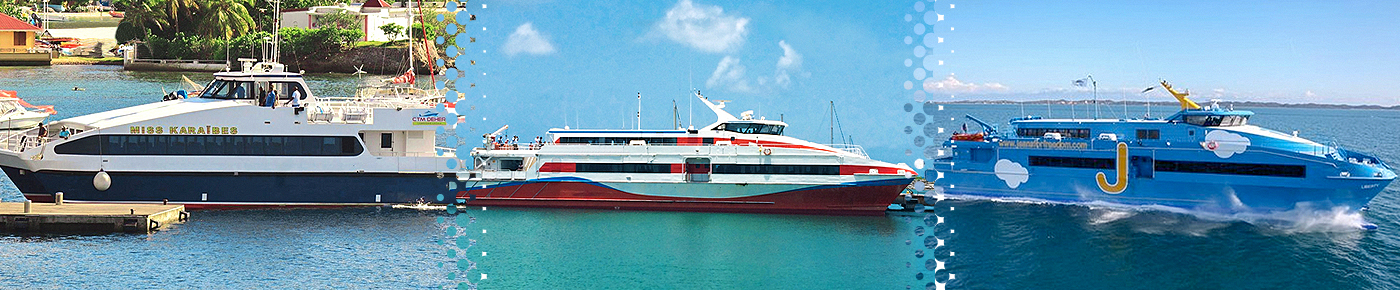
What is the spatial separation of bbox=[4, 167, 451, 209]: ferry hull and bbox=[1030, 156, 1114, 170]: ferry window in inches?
703

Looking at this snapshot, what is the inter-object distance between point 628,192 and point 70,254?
41.1 feet

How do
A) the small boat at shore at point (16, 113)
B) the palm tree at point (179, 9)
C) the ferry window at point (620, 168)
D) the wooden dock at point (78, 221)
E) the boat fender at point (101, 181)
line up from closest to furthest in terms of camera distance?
the wooden dock at point (78, 221)
the boat fender at point (101, 181)
the ferry window at point (620, 168)
the small boat at shore at point (16, 113)
the palm tree at point (179, 9)

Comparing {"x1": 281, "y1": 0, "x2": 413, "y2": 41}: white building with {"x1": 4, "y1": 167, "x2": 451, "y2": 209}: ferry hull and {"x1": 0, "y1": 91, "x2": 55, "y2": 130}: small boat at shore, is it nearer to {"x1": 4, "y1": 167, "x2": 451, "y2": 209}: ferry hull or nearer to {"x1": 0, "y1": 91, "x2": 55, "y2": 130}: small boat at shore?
{"x1": 0, "y1": 91, "x2": 55, "y2": 130}: small boat at shore

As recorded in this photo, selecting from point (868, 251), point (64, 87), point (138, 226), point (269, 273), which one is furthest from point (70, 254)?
point (64, 87)

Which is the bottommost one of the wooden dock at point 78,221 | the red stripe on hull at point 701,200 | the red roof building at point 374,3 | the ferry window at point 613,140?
the wooden dock at point 78,221

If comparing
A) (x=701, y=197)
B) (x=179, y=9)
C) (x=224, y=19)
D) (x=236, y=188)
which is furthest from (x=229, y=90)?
(x=179, y=9)

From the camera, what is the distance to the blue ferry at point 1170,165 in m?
34.0

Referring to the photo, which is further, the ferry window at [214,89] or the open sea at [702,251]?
the ferry window at [214,89]

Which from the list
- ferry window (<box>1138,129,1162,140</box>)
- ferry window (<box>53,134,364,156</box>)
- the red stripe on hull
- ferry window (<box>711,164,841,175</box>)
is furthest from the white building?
ferry window (<box>1138,129,1162,140</box>)

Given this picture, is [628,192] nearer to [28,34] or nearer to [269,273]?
[269,273]

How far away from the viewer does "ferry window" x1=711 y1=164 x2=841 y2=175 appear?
31.9 metres

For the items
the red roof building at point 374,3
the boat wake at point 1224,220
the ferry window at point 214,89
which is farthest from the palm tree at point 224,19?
the boat wake at point 1224,220

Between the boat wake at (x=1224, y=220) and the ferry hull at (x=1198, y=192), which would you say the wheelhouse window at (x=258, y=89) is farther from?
the boat wake at (x=1224, y=220)

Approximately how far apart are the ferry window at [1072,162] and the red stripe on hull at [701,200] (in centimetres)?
851
